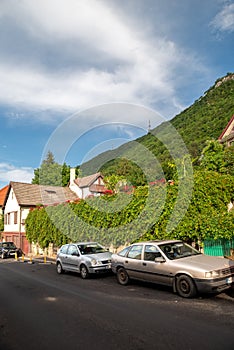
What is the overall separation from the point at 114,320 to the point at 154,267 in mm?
3028

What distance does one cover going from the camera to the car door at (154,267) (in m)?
8.65

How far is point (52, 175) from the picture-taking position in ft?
208

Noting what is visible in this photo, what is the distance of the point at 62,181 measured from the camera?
2414 inches

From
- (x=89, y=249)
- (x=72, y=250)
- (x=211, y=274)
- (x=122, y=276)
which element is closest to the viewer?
(x=211, y=274)

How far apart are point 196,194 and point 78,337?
8.82 meters

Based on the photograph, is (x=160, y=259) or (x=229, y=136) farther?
(x=229, y=136)

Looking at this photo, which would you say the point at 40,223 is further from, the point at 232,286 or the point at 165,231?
the point at 232,286

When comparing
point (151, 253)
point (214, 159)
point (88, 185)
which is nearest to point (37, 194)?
point (88, 185)

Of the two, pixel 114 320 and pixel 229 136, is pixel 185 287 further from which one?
pixel 229 136

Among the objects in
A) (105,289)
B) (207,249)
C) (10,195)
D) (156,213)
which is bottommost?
(105,289)

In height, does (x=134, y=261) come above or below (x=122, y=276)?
above

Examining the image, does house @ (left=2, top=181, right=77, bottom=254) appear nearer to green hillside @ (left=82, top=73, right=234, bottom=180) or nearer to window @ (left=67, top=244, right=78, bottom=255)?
green hillside @ (left=82, top=73, right=234, bottom=180)

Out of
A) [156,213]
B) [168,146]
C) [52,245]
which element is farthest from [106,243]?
[168,146]

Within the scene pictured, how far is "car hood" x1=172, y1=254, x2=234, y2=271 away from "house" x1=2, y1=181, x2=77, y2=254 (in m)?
25.8
